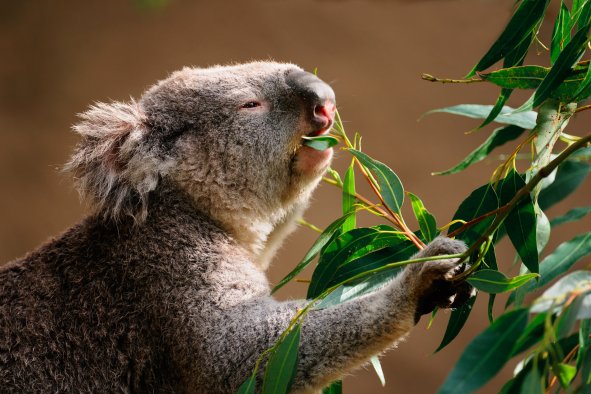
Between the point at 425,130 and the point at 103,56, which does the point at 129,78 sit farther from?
the point at 425,130

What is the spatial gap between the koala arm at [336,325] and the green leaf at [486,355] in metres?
0.42

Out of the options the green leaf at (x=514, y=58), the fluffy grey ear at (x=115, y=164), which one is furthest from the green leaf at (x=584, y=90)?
the fluffy grey ear at (x=115, y=164)

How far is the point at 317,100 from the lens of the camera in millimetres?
2715

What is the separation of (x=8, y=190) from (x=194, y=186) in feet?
12.1

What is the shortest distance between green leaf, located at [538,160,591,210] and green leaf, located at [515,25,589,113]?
0.30 m

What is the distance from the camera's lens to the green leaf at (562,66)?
1788 mm

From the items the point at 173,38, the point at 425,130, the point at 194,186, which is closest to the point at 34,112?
the point at 173,38

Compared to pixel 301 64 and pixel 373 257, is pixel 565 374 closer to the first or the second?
pixel 373 257

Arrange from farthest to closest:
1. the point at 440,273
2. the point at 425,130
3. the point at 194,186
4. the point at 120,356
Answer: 1. the point at 425,130
2. the point at 194,186
3. the point at 120,356
4. the point at 440,273

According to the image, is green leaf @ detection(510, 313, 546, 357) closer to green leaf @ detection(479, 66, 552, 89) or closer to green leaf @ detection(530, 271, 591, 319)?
green leaf @ detection(530, 271, 591, 319)

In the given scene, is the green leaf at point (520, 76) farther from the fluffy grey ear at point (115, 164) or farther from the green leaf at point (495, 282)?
the fluffy grey ear at point (115, 164)

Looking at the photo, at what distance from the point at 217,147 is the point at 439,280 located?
118cm

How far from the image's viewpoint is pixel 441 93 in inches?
222

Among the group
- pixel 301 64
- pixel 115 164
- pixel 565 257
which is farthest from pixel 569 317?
pixel 301 64
